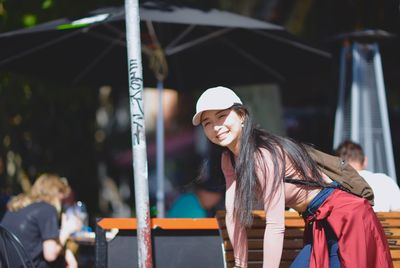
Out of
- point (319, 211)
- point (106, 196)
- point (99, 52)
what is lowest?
point (106, 196)

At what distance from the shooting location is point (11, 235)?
15.8 ft

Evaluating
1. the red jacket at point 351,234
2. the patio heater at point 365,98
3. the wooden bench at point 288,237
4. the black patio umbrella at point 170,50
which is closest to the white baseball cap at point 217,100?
the red jacket at point 351,234

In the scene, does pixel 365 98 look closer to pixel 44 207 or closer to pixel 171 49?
pixel 171 49

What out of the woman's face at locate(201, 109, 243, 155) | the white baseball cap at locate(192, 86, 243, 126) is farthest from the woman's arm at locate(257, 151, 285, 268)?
the white baseball cap at locate(192, 86, 243, 126)

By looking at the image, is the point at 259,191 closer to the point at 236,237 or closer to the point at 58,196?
the point at 236,237

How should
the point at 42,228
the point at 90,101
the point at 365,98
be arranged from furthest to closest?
the point at 90,101, the point at 365,98, the point at 42,228

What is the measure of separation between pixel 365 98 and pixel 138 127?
3157 mm

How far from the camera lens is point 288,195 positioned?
12.4ft

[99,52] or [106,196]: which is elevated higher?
[99,52]

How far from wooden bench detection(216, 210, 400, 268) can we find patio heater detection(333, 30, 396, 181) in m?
1.83

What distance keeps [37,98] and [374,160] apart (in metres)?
4.14

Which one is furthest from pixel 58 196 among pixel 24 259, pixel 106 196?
pixel 106 196

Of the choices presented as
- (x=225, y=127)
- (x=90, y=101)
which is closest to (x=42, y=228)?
(x=225, y=127)

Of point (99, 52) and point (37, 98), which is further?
point (37, 98)
